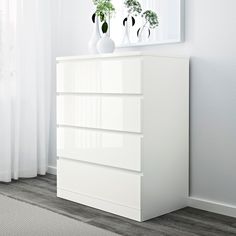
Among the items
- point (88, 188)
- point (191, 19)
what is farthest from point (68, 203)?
point (191, 19)

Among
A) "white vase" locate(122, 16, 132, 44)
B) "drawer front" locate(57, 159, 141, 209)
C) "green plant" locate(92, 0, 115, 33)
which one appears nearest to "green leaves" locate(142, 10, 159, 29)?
"white vase" locate(122, 16, 132, 44)

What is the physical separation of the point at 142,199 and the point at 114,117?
57 cm

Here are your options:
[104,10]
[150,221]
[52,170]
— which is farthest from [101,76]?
[52,170]

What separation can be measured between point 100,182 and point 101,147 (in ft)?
0.82

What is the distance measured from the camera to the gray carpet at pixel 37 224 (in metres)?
2.57

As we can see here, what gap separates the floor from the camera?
2629mm

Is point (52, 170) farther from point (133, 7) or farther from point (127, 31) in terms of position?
point (133, 7)

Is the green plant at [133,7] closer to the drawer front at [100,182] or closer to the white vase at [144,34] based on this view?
the white vase at [144,34]

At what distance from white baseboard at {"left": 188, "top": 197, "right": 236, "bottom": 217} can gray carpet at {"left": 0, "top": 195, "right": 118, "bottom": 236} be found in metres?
0.83

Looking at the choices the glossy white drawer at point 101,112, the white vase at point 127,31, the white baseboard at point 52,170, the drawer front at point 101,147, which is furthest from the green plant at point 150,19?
the white baseboard at point 52,170

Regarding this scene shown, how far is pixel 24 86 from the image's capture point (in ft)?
13.3

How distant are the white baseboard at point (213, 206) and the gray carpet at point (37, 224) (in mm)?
835

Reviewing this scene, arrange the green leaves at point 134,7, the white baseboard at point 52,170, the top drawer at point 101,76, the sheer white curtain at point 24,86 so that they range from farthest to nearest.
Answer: the white baseboard at point 52,170, the sheer white curtain at point 24,86, the green leaves at point 134,7, the top drawer at point 101,76

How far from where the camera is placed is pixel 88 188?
3137 mm
